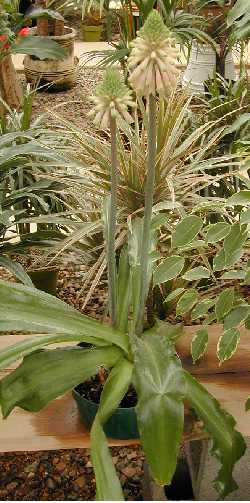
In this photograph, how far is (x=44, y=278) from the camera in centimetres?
191

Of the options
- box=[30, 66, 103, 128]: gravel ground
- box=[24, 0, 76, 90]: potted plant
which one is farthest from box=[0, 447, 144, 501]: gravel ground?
box=[24, 0, 76, 90]: potted plant

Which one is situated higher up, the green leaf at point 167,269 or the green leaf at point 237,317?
the green leaf at point 167,269

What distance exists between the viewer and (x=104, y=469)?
84cm

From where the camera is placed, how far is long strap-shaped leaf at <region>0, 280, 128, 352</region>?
36.1 inches

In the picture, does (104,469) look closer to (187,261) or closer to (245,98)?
(187,261)

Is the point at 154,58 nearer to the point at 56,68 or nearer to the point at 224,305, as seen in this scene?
the point at 224,305

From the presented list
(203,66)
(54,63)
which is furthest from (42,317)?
(54,63)

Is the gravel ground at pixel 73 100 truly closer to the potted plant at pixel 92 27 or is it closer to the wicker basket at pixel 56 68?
the wicker basket at pixel 56 68

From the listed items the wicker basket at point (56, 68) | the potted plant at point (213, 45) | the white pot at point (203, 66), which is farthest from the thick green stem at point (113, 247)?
the wicker basket at point (56, 68)

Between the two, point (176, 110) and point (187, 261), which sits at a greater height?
point (176, 110)

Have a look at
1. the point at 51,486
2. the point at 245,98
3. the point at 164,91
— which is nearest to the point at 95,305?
the point at 51,486

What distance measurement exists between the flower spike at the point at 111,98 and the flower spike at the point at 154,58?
→ 0.05 m

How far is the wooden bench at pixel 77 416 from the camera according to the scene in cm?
106

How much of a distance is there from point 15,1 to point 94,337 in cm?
263
